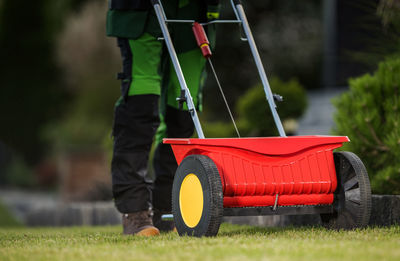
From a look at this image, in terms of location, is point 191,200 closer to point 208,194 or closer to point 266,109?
point 208,194

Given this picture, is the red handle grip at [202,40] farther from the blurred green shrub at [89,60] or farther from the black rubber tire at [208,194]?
the blurred green shrub at [89,60]

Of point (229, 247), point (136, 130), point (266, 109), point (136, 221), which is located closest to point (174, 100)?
point (136, 130)

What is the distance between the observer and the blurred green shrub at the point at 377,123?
13.4ft

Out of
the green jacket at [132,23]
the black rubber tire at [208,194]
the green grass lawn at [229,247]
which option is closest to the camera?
the green grass lawn at [229,247]

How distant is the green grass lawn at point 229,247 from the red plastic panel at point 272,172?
0.17 m

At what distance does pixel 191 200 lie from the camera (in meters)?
3.12

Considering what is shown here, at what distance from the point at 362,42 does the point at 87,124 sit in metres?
8.98

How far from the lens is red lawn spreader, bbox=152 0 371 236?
305 cm

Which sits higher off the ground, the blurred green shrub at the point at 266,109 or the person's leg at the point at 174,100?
the person's leg at the point at 174,100

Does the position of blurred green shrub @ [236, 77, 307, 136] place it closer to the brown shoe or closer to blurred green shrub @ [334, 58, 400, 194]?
blurred green shrub @ [334, 58, 400, 194]

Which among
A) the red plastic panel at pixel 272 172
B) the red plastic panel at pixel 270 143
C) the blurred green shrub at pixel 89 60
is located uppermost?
the red plastic panel at pixel 270 143

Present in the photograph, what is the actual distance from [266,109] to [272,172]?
147 inches

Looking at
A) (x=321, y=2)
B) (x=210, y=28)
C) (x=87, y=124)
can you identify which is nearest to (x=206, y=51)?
(x=210, y=28)

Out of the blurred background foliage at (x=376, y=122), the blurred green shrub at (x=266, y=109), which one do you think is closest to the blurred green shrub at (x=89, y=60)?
the blurred green shrub at (x=266, y=109)
